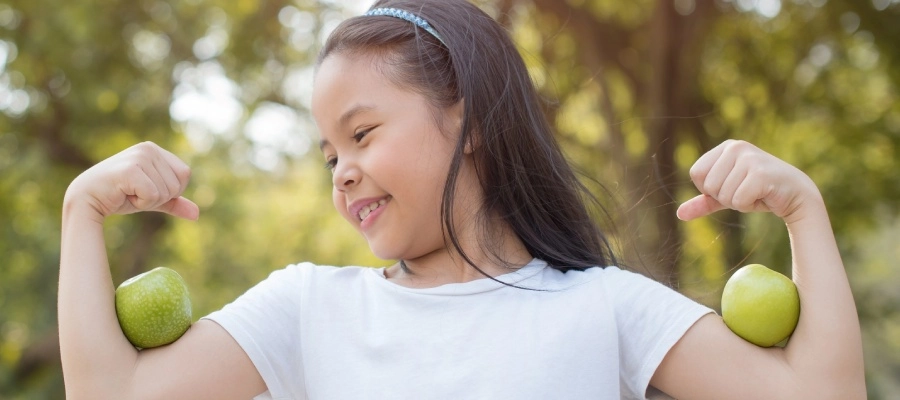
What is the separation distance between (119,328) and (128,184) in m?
0.31

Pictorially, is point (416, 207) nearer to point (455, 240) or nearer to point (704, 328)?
point (455, 240)

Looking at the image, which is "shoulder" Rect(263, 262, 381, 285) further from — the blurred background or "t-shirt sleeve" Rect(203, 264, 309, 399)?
the blurred background

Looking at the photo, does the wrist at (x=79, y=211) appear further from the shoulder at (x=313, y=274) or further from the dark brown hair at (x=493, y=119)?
the dark brown hair at (x=493, y=119)

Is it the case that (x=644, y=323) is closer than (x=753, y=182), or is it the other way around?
(x=753, y=182)

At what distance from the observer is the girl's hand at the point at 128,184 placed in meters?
2.13

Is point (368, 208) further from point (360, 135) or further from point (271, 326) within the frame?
point (271, 326)

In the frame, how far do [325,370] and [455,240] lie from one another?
445 mm

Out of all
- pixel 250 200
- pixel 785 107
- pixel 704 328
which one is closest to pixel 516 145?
pixel 704 328

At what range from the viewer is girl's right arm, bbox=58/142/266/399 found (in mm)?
2029

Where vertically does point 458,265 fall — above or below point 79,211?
below

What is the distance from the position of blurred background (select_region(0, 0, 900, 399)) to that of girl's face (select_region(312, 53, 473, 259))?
450cm

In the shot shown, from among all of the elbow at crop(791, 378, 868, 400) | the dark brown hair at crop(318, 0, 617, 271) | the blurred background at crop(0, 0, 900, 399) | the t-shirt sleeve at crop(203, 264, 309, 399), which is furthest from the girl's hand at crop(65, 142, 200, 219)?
the blurred background at crop(0, 0, 900, 399)

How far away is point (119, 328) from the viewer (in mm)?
2086

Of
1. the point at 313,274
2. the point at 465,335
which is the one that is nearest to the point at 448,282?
the point at 465,335
